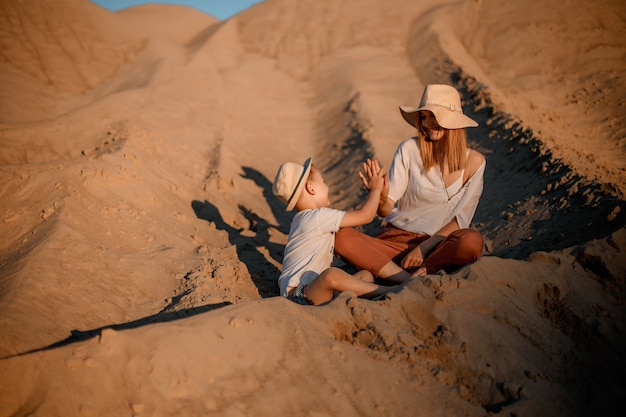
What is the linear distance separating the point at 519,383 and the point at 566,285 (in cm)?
85

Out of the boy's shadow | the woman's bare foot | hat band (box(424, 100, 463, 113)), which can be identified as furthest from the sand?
hat band (box(424, 100, 463, 113))

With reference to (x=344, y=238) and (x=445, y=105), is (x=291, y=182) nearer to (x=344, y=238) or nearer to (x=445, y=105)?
(x=344, y=238)

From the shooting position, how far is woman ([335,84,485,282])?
3.45 m

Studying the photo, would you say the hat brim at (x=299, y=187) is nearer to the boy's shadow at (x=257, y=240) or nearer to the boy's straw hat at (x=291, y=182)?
the boy's straw hat at (x=291, y=182)

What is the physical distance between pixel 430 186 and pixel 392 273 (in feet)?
2.40

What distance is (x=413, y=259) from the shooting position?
3.42m

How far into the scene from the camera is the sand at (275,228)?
2.17 metres

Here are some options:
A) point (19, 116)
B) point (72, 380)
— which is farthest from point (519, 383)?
point (19, 116)

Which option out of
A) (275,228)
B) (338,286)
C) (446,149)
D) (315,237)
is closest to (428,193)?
(446,149)

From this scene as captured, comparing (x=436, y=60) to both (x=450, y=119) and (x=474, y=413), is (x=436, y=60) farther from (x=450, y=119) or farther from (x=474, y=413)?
(x=474, y=413)

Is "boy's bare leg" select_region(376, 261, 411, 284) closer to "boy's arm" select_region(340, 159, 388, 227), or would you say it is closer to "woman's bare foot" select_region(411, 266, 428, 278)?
"woman's bare foot" select_region(411, 266, 428, 278)

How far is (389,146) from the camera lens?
6547 mm

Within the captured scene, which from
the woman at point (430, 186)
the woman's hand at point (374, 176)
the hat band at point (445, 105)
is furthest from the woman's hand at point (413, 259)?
the hat band at point (445, 105)

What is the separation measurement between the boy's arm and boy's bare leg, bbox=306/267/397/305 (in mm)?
361
